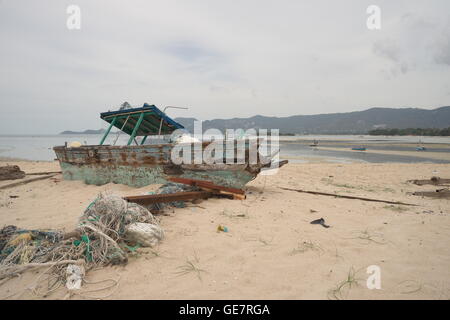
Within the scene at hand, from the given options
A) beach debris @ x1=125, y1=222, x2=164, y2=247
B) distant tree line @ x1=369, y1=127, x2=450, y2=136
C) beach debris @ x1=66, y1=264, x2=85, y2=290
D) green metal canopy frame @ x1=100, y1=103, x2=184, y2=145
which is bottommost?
beach debris @ x1=66, y1=264, x2=85, y2=290

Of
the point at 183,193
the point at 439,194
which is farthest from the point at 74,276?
the point at 439,194

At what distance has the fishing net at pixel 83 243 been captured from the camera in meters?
2.65

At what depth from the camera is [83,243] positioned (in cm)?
296

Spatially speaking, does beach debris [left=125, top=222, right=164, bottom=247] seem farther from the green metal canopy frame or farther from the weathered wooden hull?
the green metal canopy frame

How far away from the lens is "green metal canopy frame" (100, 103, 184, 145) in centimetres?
713

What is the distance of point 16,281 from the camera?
2533 millimetres

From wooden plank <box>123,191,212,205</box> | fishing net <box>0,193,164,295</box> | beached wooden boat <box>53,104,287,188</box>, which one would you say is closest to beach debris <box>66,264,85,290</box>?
fishing net <box>0,193,164,295</box>

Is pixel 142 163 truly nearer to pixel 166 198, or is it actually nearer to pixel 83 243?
pixel 166 198

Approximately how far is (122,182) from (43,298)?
5.32m

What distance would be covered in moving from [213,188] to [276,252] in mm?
2777

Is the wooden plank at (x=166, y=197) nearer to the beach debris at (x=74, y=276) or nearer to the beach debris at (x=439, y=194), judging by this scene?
the beach debris at (x=74, y=276)

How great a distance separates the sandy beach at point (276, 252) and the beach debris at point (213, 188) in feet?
0.77
